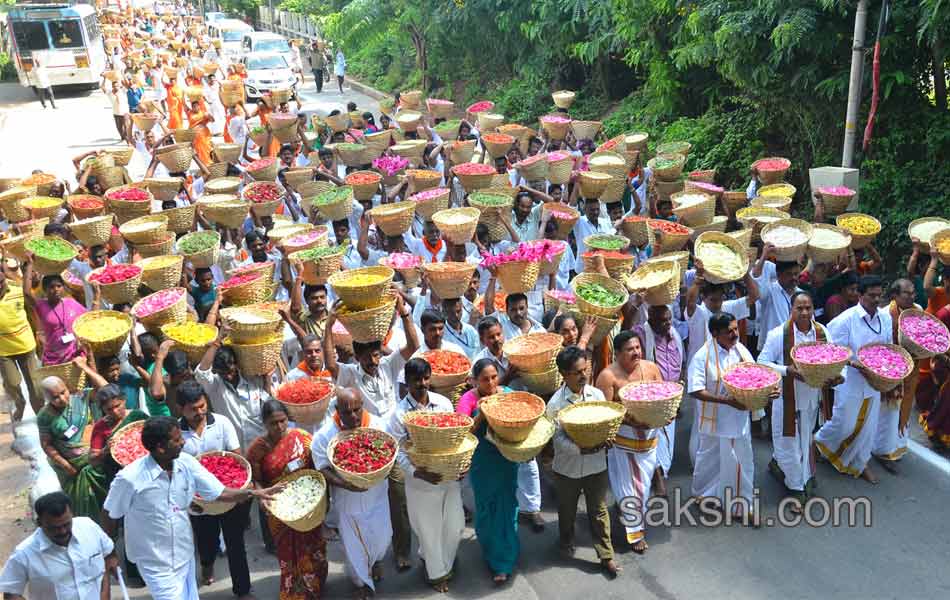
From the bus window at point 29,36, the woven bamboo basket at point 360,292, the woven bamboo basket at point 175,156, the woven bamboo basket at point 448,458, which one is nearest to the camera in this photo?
the woven bamboo basket at point 448,458

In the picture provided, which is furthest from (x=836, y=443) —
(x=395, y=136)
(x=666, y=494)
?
(x=395, y=136)

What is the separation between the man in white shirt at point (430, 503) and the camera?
610cm

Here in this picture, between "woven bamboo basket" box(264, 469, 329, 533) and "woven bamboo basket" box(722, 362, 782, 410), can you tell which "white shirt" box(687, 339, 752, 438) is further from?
"woven bamboo basket" box(264, 469, 329, 533)

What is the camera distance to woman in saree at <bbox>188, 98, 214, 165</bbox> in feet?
50.3

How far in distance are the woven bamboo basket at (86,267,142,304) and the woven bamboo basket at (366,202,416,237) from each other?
2.16m

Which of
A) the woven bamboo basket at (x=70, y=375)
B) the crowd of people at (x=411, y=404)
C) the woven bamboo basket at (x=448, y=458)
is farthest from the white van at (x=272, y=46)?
the woven bamboo basket at (x=448, y=458)

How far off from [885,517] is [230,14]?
6383 centimetres

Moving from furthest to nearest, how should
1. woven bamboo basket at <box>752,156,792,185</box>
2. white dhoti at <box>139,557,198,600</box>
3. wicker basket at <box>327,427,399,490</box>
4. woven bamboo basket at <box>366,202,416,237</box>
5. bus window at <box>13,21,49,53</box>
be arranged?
bus window at <box>13,21,49,53</box>, woven bamboo basket at <box>752,156,792,185</box>, woven bamboo basket at <box>366,202,416,237</box>, wicker basket at <box>327,427,399,490</box>, white dhoti at <box>139,557,198,600</box>

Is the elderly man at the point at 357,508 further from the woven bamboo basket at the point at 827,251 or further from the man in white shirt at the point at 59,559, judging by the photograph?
the woven bamboo basket at the point at 827,251

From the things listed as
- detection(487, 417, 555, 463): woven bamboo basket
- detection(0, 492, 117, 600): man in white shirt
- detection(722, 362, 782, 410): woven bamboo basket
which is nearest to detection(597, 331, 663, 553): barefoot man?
detection(722, 362, 782, 410): woven bamboo basket

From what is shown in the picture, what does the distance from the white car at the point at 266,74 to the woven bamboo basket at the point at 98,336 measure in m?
21.3

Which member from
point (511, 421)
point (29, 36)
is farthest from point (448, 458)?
point (29, 36)

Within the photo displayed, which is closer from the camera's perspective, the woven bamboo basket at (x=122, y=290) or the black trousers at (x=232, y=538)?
the black trousers at (x=232, y=538)

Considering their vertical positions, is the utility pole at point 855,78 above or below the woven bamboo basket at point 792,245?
above
